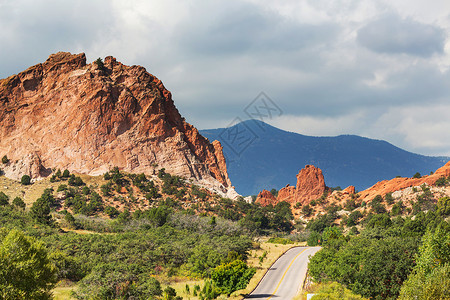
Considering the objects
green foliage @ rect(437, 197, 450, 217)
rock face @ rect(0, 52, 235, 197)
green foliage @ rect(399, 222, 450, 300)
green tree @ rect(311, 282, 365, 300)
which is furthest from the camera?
rock face @ rect(0, 52, 235, 197)

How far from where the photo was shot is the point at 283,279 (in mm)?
46625

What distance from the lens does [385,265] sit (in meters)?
36.2

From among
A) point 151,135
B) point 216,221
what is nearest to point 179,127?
point 151,135

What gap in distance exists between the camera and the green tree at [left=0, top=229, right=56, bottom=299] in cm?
2295

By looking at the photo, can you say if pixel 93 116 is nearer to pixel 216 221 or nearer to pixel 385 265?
pixel 216 221

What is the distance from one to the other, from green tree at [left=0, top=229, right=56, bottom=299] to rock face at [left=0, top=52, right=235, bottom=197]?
7820 centimetres

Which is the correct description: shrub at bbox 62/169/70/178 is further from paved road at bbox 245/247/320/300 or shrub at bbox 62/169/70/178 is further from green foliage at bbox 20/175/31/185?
paved road at bbox 245/247/320/300

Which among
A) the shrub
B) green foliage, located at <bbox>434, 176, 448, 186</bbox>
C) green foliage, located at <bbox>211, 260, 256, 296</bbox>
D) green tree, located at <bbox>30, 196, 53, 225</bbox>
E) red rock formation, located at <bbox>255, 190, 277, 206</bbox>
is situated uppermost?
the shrub

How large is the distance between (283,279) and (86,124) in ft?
253

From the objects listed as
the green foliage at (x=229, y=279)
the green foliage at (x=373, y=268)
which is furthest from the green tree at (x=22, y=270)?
the green foliage at (x=373, y=268)

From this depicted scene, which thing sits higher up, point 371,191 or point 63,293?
point 371,191

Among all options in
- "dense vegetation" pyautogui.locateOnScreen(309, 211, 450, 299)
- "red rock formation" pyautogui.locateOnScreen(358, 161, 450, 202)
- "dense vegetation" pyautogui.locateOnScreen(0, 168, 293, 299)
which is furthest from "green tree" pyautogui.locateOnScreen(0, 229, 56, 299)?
"red rock formation" pyautogui.locateOnScreen(358, 161, 450, 202)

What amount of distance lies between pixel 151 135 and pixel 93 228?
Result: 147ft

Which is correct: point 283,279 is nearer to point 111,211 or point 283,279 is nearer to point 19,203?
point 111,211
